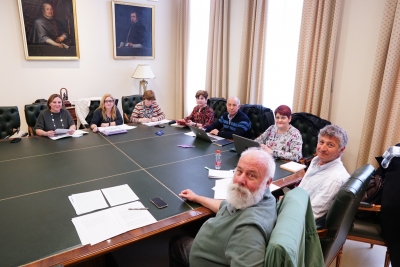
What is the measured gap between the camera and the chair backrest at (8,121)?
3336 mm

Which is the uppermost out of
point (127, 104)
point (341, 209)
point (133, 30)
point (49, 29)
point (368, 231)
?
point (133, 30)

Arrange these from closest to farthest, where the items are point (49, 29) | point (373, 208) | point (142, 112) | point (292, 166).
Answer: point (373, 208), point (292, 166), point (142, 112), point (49, 29)

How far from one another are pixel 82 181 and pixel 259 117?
2.32 meters

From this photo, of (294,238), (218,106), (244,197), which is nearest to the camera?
(294,238)

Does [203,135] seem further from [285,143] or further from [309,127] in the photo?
[309,127]

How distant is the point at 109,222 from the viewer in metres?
1.44

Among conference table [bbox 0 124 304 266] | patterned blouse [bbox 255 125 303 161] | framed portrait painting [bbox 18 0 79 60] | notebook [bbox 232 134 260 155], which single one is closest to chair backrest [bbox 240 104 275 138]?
patterned blouse [bbox 255 125 303 161]

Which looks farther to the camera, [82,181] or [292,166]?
[292,166]

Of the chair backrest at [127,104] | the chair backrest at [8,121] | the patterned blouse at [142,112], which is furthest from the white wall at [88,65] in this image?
the patterned blouse at [142,112]

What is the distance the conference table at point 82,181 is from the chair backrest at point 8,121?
748 millimetres

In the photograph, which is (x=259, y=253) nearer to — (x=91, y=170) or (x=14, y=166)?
(x=91, y=170)

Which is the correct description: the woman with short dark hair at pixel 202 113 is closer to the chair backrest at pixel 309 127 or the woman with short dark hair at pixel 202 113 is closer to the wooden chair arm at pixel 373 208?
the chair backrest at pixel 309 127

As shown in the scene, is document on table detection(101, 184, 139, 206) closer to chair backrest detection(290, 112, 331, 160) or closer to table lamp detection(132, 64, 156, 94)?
chair backrest detection(290, 112, 331, 160)

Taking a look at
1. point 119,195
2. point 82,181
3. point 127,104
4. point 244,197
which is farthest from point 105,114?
point 244,197
